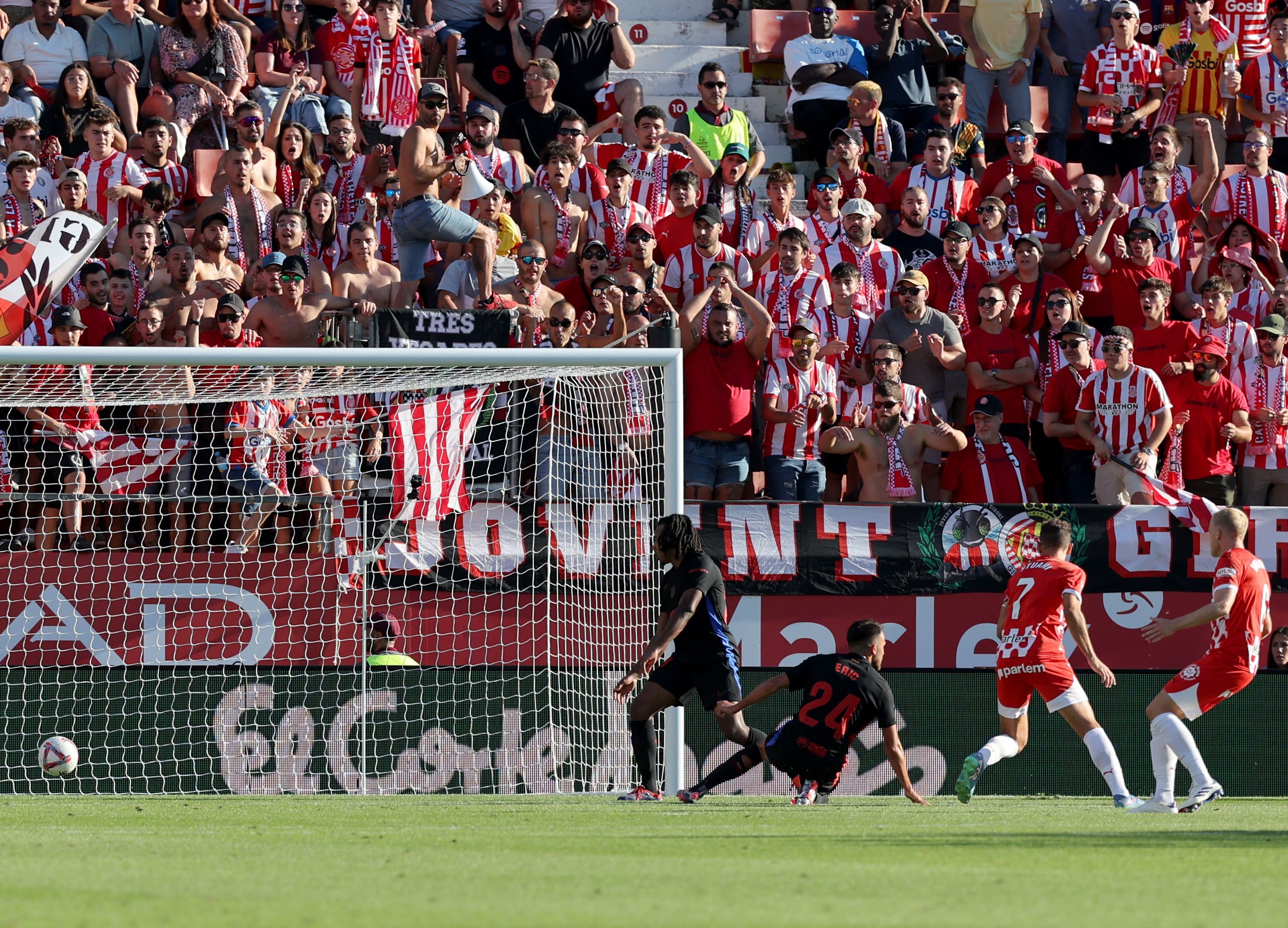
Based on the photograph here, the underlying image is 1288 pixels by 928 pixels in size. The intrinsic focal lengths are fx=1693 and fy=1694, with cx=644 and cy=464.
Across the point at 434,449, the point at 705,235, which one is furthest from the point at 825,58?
the point at 434,449

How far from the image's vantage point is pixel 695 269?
538 inches

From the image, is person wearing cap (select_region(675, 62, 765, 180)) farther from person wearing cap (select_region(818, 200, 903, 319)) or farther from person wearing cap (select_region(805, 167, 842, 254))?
person wearing cap (select_region(818, 200, 903, 319))

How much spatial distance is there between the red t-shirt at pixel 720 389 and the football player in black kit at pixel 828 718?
3373 mm

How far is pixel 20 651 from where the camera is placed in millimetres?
11227

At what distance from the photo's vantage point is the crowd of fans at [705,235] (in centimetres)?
1244

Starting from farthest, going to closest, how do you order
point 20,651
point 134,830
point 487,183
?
point 487,183, point 20,651, point 134,830

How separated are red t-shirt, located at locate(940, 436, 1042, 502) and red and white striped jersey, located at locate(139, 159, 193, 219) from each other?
6.60 metres

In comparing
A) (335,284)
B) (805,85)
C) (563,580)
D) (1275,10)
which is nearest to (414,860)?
(563,580)

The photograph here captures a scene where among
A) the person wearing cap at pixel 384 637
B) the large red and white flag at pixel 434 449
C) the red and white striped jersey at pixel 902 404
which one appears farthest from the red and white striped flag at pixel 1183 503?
the person wearing cap at pixel 384 637

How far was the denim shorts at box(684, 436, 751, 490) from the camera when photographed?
1244 centimetres

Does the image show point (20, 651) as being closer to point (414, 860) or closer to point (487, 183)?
point (487, 183)

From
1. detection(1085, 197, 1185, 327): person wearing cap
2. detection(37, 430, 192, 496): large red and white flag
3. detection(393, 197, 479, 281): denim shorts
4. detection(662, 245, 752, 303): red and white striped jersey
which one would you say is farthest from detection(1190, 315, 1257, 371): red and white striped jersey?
detection(37, 430, 192, 496): large red and white flag

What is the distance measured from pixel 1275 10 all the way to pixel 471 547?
11.3m

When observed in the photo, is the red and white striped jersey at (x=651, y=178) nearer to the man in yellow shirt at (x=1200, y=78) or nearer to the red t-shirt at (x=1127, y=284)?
the red t-shirt at (x=1127, y=284)
